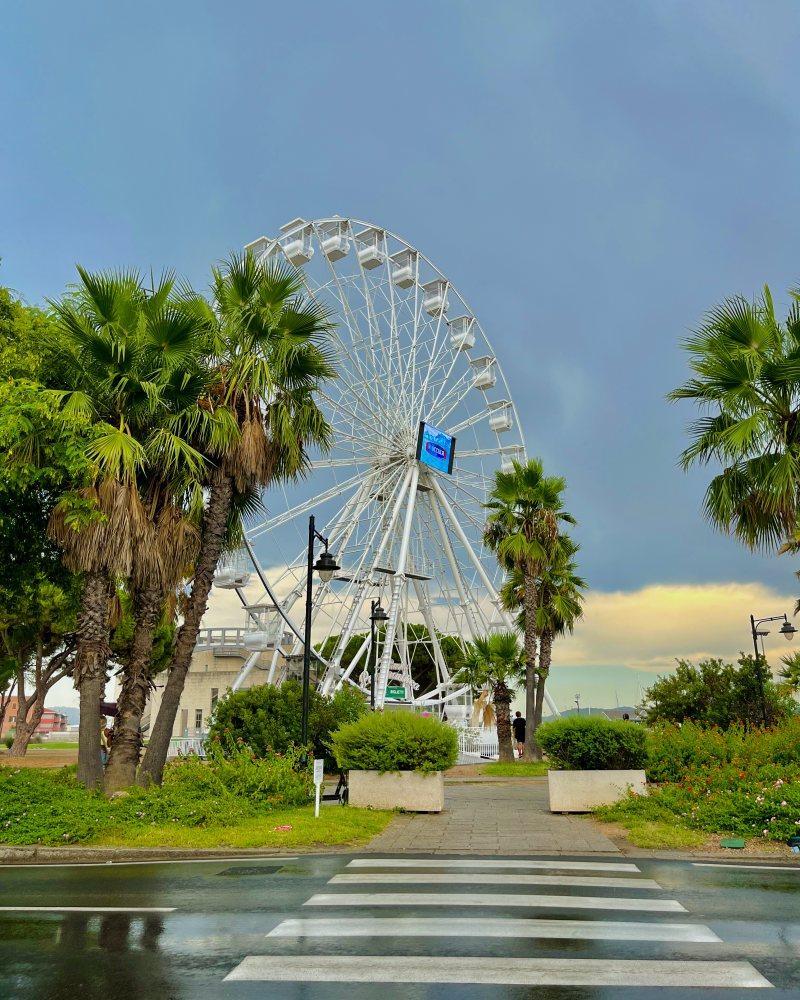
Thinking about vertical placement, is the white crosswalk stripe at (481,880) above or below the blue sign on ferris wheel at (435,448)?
below

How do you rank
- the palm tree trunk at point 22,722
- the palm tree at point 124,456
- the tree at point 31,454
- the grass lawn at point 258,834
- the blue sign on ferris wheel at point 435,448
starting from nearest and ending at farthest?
the grass lawn at point 258,834 → the tree at point 31,454 → the palm tree at point 124,456 → the blue sign on ferris wheel at point 435,448 → the palm tree trunk at point 22,722

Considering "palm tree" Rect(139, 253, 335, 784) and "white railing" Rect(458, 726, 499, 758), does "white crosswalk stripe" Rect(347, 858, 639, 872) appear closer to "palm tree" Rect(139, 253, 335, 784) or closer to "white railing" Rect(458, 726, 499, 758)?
→ "palm tree" Rect(139, 253, 335, 784)

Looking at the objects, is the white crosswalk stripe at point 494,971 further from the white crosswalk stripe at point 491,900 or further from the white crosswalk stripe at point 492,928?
the white crosswalk stripe at point 491,900

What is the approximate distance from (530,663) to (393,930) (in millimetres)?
24256

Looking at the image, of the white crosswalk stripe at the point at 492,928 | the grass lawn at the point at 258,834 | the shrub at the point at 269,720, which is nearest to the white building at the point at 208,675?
the shrub at the point at 269,720

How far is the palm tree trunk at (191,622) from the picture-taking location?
15766 millimetres

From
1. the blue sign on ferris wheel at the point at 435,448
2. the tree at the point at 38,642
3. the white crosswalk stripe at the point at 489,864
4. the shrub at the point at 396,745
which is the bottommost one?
the white crosswalk stripe at the point at 489,864

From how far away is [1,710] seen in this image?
142 ft

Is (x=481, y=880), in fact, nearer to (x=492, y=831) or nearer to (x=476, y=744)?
(x=492, y=831)

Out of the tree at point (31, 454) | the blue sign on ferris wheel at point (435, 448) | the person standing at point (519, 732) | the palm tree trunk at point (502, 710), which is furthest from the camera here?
the blue sign on ferris wheel at point (435, 448)

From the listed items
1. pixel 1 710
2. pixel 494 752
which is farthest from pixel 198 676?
pixel 494 752

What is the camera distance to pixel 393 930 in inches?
277

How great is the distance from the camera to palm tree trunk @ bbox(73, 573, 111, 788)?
48.5 ft

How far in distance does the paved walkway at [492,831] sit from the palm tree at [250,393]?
520cm
